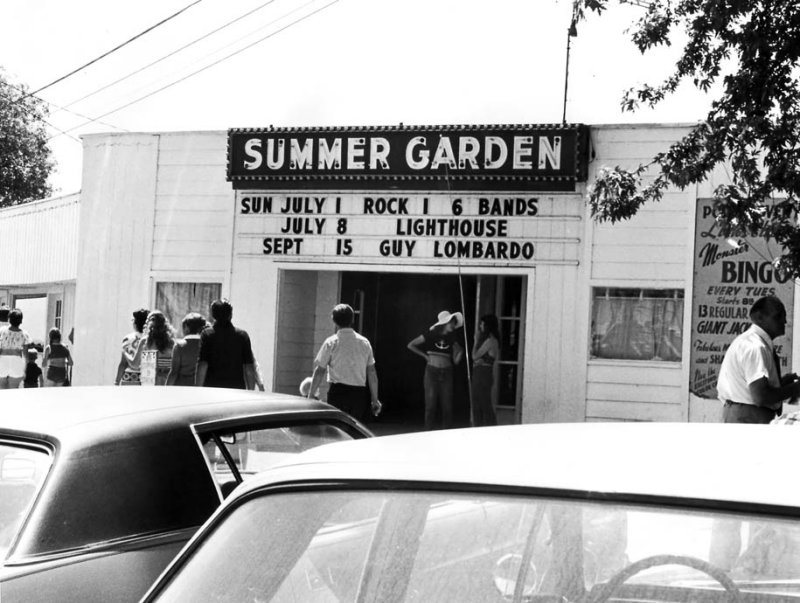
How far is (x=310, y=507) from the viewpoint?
79.7 inches

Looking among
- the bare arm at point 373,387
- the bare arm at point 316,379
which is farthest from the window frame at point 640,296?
the bare arm at point 316,379

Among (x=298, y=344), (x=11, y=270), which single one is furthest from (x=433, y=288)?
(x=11, y=270)

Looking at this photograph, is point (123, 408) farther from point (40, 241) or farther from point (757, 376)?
point (40, 241)

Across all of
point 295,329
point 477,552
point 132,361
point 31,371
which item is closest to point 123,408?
point 477,552

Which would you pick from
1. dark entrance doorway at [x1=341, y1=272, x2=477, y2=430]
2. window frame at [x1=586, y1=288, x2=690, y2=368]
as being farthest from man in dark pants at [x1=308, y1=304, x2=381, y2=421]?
dark entrance doorway at [x1=341, y1=272, x2=477, y2=430]

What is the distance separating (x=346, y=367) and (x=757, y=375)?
3807 mm

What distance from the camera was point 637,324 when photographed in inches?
506

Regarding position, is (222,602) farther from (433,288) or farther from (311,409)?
(433,288)

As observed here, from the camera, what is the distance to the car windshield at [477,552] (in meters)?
1.65

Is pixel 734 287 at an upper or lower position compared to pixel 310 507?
upper

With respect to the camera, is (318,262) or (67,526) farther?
(318,262)

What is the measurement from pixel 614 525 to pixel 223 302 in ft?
26.8

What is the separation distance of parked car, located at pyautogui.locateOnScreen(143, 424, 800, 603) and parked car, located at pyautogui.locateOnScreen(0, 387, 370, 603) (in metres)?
1.13

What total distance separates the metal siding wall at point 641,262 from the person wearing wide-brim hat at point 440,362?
5.61ft
